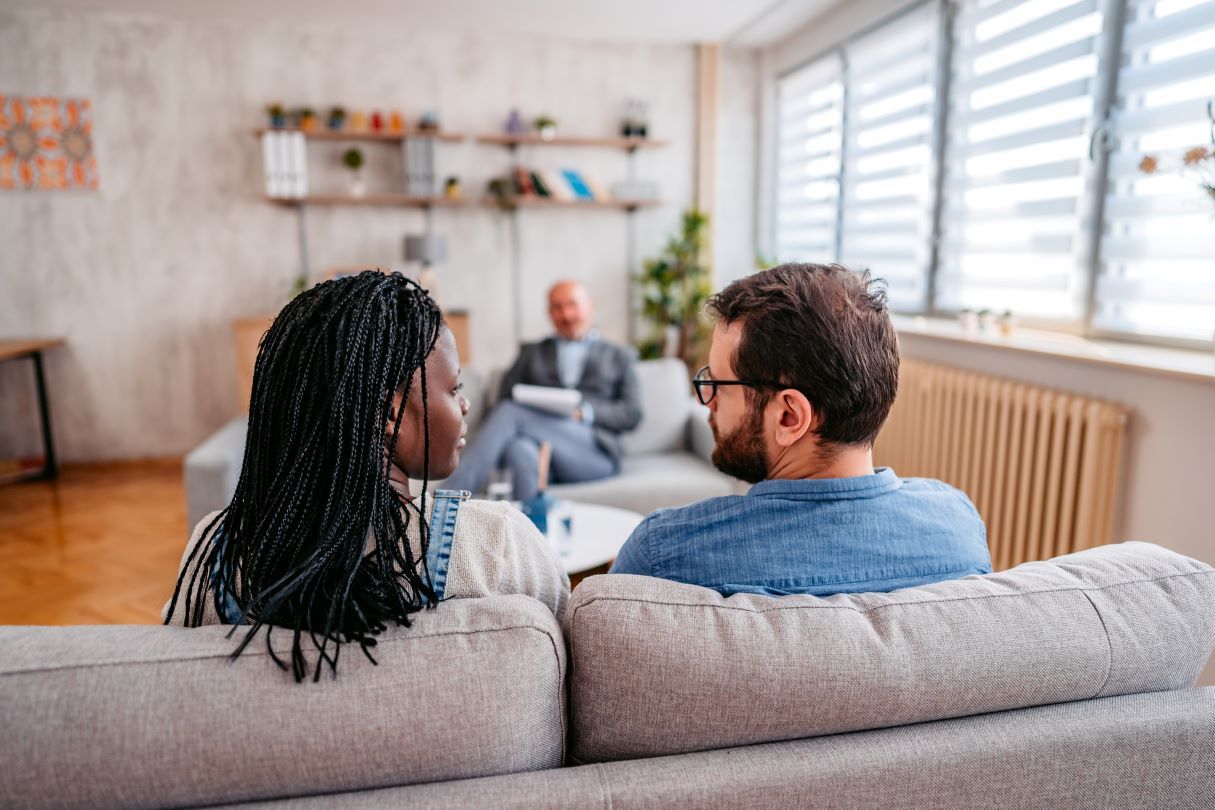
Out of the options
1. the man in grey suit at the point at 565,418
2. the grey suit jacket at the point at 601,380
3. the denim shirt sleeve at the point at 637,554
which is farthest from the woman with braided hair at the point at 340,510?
the grey suit jacket at the point at 601,380

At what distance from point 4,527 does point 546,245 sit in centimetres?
330

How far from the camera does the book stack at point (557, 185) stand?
4871 mm

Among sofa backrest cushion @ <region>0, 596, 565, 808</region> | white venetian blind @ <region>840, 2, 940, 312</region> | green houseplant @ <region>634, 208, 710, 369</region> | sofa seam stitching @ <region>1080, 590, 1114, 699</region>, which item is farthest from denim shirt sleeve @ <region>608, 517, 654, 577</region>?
green houseplant @ <region>634, 208, 710, 369</region>

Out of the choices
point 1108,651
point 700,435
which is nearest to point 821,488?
point 1108,651

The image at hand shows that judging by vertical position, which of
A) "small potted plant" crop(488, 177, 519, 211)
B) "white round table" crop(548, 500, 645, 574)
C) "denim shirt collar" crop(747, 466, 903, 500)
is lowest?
"white round table" crop(548, 500, 645, 574)

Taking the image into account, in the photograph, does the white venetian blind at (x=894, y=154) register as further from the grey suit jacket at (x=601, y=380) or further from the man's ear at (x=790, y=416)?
the man's ear at (x=790, y=416)

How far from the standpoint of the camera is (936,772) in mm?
742

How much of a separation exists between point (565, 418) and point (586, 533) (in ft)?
3.14

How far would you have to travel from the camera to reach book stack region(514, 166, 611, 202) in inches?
192

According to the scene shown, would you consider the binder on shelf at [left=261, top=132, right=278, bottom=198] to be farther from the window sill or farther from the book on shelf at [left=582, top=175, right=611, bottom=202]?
the window sill

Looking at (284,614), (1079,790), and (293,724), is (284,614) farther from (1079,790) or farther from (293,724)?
(1079,790)

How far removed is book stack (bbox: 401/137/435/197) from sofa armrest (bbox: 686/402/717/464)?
90.2 inches

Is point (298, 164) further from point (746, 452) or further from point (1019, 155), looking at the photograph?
point (746, 452)

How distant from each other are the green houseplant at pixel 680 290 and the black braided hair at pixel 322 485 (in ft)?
13.9
